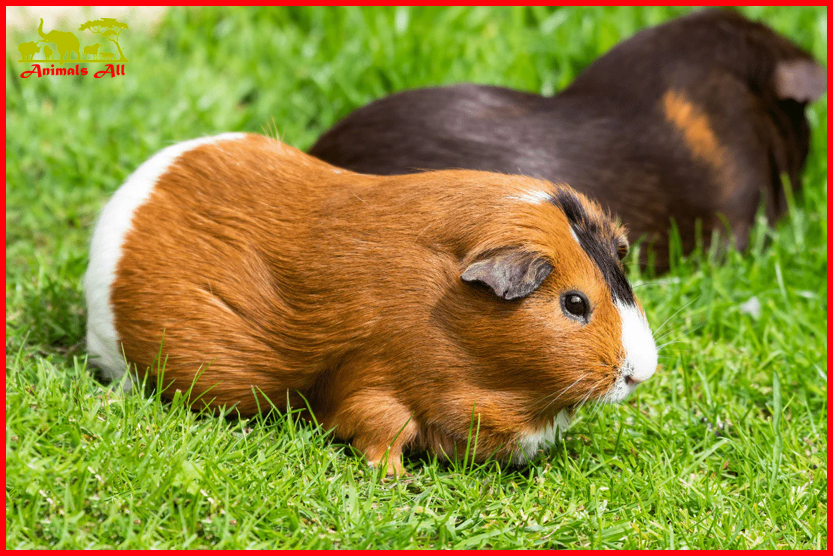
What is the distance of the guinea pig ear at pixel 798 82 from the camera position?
436 cm

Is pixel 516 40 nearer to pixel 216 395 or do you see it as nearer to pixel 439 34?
pixel 439 34

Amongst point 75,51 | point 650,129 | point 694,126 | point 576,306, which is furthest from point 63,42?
point 576,306

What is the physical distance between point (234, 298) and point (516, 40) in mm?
3317

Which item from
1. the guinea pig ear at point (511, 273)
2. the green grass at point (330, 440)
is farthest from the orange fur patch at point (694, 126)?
the guinea pig ear at point (511, 273)

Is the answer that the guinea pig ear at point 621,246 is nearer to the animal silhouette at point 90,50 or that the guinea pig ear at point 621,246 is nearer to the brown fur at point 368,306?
the brown fur at point 368,306

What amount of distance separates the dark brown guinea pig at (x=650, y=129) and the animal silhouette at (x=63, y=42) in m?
1.81

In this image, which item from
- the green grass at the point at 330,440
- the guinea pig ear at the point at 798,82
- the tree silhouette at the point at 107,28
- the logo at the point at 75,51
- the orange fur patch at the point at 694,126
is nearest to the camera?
the green grass at the point at 330,440

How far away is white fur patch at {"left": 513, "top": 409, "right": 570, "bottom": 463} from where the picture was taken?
104 inches

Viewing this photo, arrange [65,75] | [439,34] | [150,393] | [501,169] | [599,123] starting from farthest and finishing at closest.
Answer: [439,34]
[65,75]
[599,123]
[501,169]
[150,393]

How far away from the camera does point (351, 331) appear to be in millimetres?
2549

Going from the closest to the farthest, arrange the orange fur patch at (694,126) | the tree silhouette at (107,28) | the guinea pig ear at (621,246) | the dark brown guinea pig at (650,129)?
1. the guinea pig ear at (621,246)
2. the dark brown guinea pig at (650,129)
3. the orange fur patch at (694,126)
4. the tree silhouette at (107,28)

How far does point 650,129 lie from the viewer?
3.84 meters

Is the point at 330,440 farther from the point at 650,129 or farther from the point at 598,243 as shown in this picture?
the point at 650,129

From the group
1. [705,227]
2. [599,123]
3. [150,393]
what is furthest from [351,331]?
[705,227]
